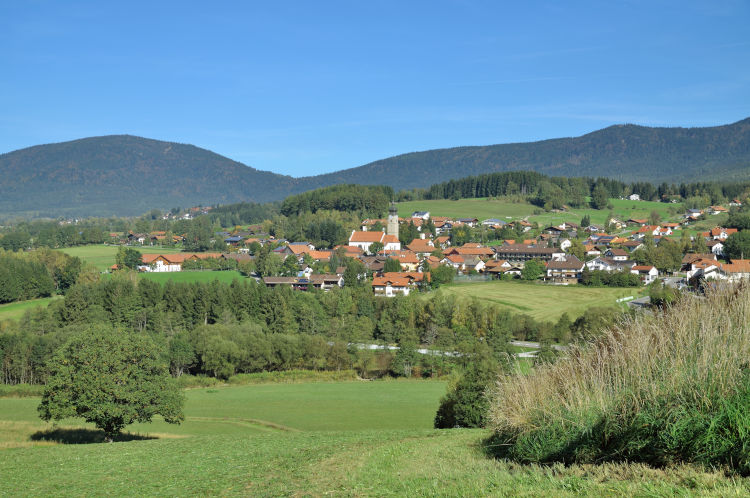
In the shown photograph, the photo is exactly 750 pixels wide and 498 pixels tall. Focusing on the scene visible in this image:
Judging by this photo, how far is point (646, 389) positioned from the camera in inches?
366

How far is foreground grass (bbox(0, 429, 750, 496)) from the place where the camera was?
8023mm

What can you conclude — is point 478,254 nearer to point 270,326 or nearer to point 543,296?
point 543,296

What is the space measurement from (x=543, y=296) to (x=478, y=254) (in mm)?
26067

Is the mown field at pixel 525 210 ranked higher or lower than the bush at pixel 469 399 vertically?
higher

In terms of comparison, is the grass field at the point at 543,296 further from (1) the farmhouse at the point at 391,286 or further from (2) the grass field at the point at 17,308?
(2) the grass field at the point at 17,308

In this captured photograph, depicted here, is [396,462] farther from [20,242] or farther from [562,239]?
[20,242]

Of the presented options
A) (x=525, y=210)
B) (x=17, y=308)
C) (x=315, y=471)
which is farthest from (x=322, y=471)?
(x=525, y=210)

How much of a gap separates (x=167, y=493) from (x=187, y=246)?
108 m

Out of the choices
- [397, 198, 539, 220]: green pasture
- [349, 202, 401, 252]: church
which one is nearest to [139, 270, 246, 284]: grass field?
[349, 202, 401, 252]: church

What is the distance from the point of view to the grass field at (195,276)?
7781cm

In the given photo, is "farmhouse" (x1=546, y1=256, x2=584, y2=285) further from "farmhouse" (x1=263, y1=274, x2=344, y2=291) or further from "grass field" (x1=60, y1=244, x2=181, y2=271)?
"grass field" (x1=60, y1=244, x2=181, y2=271)

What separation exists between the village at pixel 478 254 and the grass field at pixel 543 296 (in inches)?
158

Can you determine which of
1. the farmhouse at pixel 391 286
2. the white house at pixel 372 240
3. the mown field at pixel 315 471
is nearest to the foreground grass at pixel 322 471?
the mown field at pixel 315 471

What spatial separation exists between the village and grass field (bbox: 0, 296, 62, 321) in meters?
21.4
